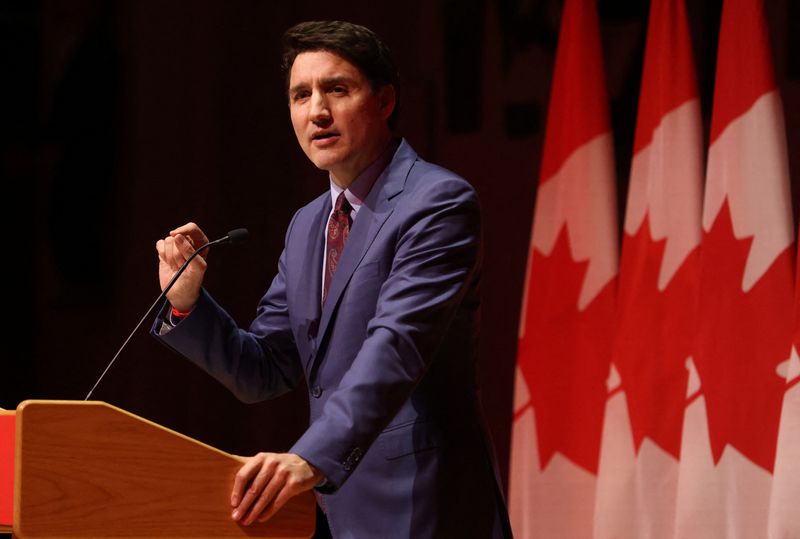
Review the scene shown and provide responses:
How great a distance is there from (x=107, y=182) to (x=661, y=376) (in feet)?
6.53

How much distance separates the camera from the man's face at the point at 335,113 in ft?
6.40

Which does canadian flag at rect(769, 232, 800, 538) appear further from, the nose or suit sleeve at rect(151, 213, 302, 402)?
the nose

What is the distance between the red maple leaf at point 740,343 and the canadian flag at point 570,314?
1.08 feet

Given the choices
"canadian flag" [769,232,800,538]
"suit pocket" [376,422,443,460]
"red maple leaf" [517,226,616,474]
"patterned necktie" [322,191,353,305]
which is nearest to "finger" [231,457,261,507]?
"suit pocket" [376,422,443,460]

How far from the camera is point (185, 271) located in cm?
191

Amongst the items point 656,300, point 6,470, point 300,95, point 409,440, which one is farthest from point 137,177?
point 6,470

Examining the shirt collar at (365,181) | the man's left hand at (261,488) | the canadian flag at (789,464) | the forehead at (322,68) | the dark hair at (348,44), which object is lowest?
the canadian flag at (789,464)

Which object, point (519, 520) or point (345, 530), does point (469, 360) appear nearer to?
point (345, 530)

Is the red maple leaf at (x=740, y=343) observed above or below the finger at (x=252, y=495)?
below

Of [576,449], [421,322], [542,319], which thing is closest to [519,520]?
[576,449]

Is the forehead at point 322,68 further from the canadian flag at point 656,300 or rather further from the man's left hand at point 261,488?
the canadian flag at point 656,300

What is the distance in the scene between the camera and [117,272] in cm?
389

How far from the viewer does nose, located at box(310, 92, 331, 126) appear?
1.94 metres

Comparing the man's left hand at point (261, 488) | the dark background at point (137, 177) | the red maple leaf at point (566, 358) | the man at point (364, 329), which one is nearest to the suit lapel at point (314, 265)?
the man at point (364, 329)
